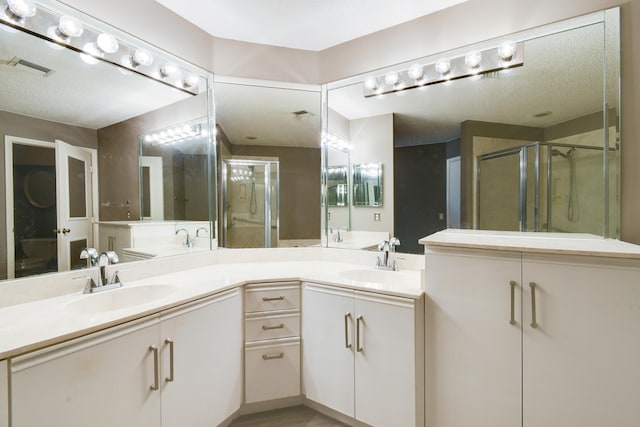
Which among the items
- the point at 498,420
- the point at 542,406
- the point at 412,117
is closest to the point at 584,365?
the point at 542,406

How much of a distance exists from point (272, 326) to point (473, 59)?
2075 mm

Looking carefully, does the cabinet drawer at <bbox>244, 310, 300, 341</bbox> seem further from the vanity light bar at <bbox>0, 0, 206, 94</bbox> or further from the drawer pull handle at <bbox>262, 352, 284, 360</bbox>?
the vanity light bar at <bbox>0, 0, 206, 94</bbox>

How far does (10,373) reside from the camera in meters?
0.88

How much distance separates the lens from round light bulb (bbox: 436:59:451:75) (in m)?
1.84

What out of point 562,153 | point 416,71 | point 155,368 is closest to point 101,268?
point 155,368

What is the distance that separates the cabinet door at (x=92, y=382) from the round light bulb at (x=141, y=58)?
1.53 meters

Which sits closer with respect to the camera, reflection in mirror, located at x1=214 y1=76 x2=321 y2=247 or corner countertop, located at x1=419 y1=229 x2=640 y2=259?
corner countertop, located at x1=419 y1=229 x2=640 y2=259

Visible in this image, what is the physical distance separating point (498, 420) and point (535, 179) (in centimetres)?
127

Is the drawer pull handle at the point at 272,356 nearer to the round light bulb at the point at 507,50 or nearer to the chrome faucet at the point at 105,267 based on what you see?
the chrome faucet at the point at 105,267

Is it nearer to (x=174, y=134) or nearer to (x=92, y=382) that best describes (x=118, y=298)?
(x=92, y=382)

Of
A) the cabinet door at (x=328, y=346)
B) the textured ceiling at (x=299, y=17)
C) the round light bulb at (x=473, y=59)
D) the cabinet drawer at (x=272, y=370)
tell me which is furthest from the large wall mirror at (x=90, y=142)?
the round light bulb at (x=473, y=59)

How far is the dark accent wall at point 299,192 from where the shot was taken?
2342 mm

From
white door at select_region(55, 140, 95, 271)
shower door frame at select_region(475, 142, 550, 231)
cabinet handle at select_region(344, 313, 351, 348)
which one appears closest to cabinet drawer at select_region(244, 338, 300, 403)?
cabinet handle at select_region(344, 313, 351, 348)

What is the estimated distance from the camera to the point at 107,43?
1583 millimetres
